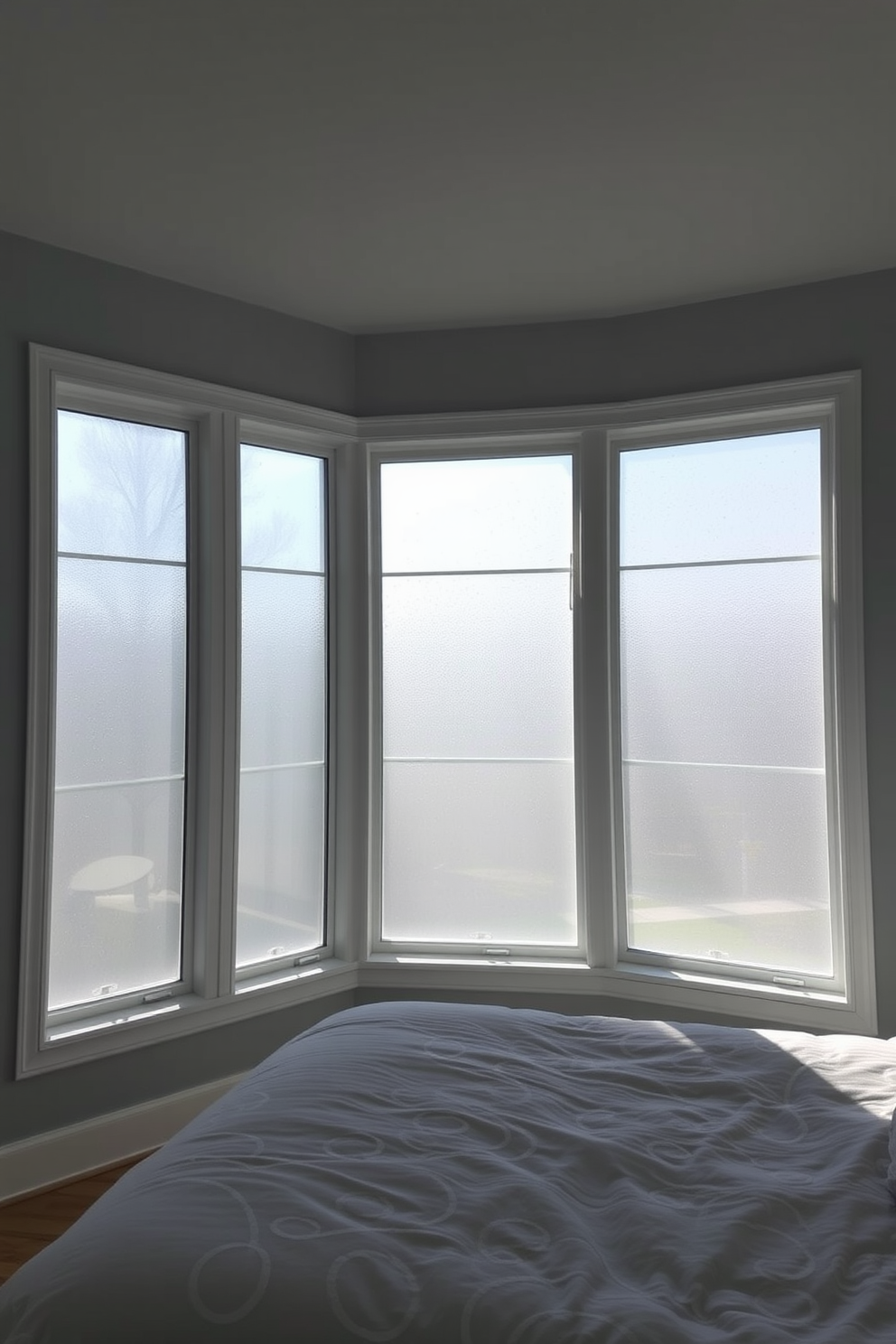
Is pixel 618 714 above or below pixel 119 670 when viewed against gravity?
below

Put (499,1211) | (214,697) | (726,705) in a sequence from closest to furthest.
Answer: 1. (499,1211)
2. (214,697)
3. (726,705)

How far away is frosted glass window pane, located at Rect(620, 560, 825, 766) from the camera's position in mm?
3420

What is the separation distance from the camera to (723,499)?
3564mm

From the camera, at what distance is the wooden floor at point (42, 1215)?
262 centimetres

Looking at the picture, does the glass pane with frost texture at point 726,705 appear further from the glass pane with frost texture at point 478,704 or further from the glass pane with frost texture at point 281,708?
the glass pane with frost texture at point 281,708

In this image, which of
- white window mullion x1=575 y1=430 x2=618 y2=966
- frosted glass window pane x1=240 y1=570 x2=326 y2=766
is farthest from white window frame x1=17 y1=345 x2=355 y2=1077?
white window mullion x1=575 y1=430 x2=618 y2=966

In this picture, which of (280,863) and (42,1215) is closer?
(42,1215)

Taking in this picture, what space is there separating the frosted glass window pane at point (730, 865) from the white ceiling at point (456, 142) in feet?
5.79

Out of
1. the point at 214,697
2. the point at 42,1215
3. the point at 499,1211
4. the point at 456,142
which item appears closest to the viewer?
the point at 499,1211

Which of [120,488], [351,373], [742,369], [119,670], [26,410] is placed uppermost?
[351,373]

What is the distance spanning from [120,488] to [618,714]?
195cm

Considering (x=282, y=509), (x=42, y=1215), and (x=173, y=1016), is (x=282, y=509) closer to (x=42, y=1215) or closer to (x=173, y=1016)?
(x=173, y=1016)

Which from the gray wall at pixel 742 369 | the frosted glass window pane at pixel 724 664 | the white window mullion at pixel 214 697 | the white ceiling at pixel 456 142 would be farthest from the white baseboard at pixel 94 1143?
the white ceiling at pixel 456 142

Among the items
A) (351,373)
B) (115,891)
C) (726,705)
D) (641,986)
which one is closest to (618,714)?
(726,705)
